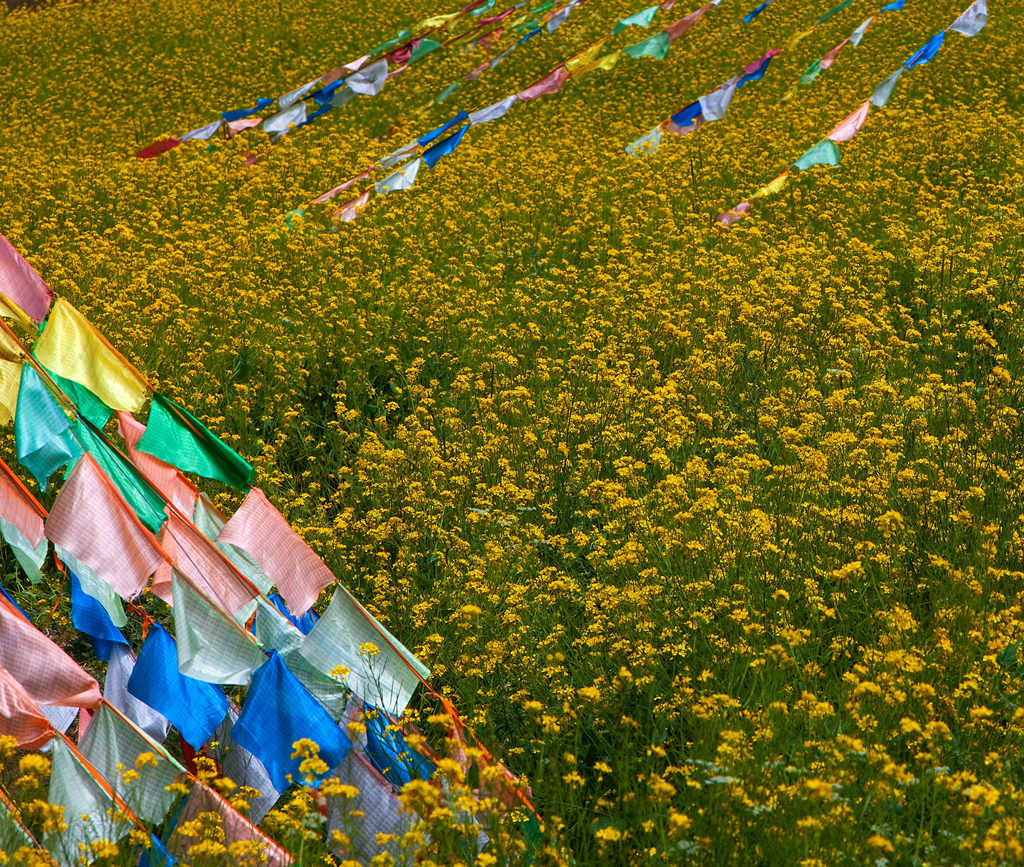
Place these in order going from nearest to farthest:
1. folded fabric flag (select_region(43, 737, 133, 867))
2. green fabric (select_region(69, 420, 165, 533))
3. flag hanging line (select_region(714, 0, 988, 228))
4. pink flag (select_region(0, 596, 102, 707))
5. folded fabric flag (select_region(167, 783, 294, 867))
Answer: folded fabric flag (select_region(43, 737, 133, 867)) < folded fabric flag (select_region(167, 783, 294, 867)) < pink flag (select_region(0, 596, 102, 707)) < green fabric (select_region(69, 420, 165, 533)) < flag hanging line (select_region(714, 0, 988, 228))

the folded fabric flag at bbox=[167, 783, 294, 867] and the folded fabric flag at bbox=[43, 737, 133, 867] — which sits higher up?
the folded fabric flag at bbox=[43, 737, 133, 867]

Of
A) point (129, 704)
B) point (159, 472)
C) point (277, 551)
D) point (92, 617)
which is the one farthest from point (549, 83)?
point (129, 704)

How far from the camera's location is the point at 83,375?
3.08 m

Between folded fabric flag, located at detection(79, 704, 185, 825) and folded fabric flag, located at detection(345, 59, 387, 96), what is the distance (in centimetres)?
690

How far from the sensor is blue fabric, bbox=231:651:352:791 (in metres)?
2.46

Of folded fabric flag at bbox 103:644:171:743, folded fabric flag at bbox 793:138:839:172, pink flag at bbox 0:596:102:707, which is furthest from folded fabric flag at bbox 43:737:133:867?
folded fabric flag at bbox 793:138:839:172

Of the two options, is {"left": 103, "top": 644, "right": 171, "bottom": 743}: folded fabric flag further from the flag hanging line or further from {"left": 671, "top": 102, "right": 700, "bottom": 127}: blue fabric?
{"left": 671, "top": 102, "right": 700, "bottom": 127}: blue fabric

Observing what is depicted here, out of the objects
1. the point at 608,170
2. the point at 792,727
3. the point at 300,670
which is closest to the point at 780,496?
the point at 792,727

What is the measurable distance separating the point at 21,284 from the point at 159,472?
771mm

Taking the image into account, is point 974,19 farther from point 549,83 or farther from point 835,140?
point 549,83

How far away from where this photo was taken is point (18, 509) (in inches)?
112

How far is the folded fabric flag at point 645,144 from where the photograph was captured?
27.2ft

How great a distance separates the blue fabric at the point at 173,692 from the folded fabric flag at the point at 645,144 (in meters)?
6.50

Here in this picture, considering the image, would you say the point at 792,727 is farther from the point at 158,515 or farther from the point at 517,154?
the point at 517,154
